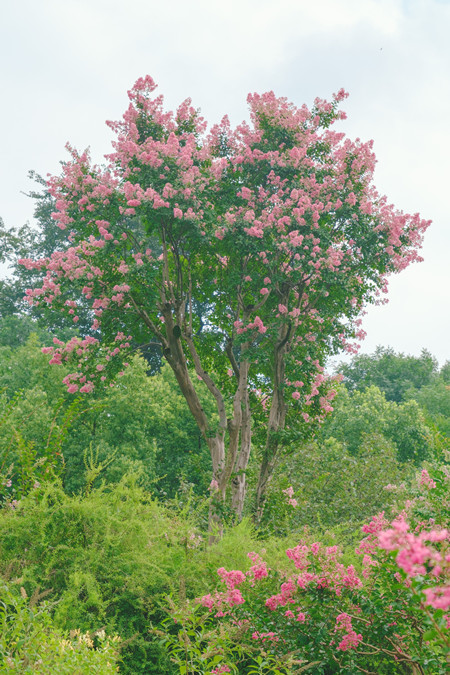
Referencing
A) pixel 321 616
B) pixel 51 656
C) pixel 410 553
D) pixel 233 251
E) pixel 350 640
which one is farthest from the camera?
pixel 233 251

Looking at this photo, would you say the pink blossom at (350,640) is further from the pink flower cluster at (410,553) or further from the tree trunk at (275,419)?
the tree trunk at (275,419)

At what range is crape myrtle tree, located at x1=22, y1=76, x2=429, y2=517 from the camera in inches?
391

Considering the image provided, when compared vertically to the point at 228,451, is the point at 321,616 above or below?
below

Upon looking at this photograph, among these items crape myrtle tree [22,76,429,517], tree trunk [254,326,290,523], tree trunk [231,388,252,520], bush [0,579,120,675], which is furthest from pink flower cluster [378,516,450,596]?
tree trunk [254,326,290,523]

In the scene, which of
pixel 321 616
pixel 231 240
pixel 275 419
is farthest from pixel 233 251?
pixel 321 616

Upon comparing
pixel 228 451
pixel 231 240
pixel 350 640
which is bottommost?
pixel 350 640

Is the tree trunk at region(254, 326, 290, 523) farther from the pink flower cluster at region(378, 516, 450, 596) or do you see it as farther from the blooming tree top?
the pink flower cluster at region(378, 516, 450, 596)

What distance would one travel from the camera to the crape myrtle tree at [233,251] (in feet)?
32.6

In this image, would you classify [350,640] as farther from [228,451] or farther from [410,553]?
[228,451]

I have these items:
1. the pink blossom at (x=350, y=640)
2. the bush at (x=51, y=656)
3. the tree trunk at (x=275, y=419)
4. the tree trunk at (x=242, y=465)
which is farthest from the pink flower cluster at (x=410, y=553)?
the tree trunk at (x=275, y=419)

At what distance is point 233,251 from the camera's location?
10.6 metres

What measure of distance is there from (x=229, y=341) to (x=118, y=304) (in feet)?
7.58

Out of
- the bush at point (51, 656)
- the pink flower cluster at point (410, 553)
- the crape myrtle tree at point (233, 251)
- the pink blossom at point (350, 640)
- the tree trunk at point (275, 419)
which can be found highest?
the crape myrtle tree at point (233, 251)

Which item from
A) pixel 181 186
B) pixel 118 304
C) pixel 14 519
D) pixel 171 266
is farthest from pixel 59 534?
pixel 171 266
